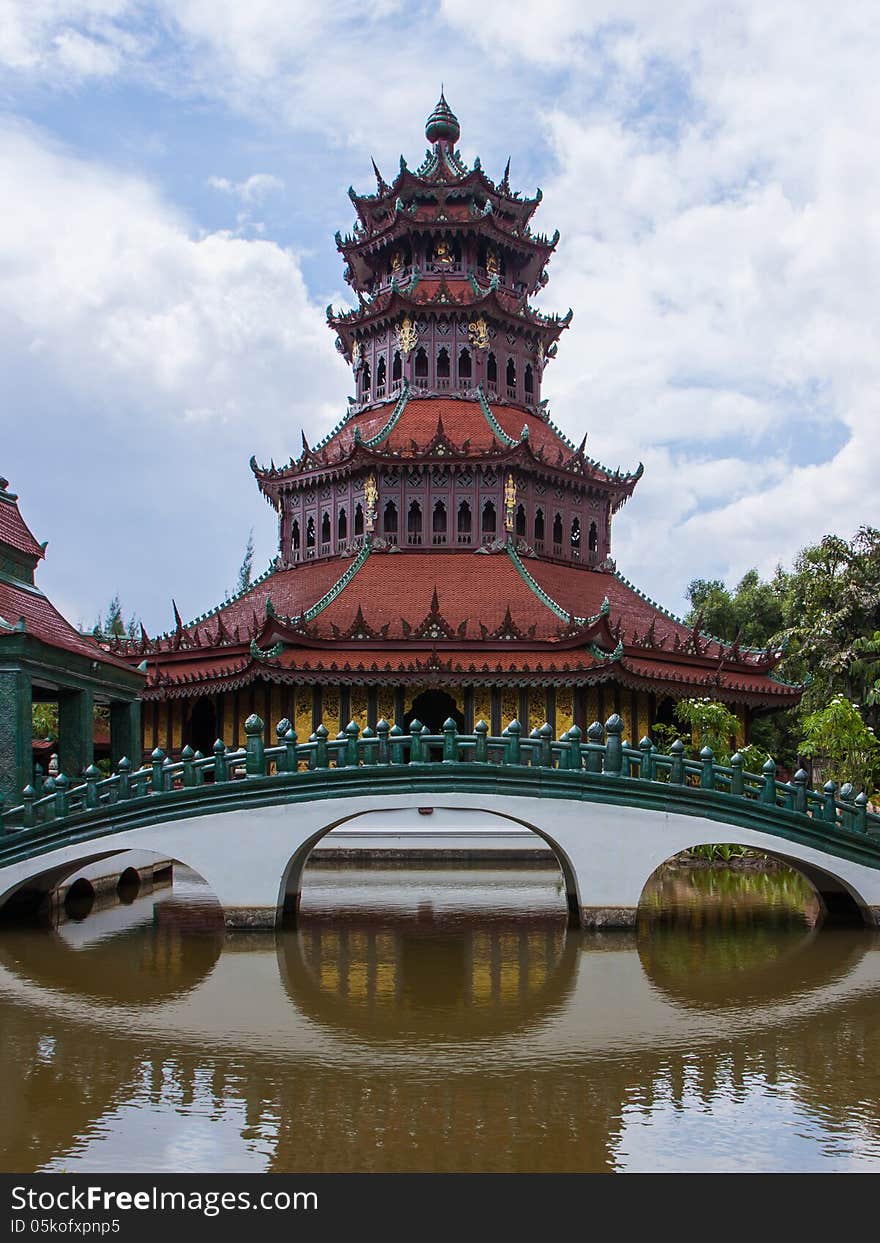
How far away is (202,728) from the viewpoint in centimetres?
3488

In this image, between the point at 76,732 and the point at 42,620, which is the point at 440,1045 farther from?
the point at 42,620

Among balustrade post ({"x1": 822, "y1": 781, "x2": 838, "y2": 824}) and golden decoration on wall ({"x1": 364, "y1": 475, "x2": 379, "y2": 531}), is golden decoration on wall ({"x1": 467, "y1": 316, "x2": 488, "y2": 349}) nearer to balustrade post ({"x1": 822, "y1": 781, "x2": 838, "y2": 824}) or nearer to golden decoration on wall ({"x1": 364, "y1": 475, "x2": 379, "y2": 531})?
golden decoration on wall ({"x1": 364, "y1": 475, "x2": 379, "y2": 531})

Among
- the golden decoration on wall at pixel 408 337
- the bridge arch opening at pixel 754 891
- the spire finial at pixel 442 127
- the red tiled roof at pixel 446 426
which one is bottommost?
the bridge arch opening at pixel 754 891

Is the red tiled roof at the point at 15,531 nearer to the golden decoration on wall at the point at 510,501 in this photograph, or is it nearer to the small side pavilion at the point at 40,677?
the small side pavilion at the point at 40,677

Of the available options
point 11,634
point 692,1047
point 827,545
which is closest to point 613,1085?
point 692,1047

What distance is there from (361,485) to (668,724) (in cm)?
1153

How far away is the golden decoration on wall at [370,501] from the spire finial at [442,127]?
15.1 metres

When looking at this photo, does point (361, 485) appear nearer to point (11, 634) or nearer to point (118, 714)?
point (118, 714)

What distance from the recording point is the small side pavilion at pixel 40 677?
19344 millimetres

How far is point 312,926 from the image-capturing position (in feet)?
65.7

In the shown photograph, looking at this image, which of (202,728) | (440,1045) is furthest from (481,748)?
(202,728)

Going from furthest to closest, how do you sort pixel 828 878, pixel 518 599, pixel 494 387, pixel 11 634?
pixel 494 387
pixel 518 599
pixel 828 878
pixel 11 634

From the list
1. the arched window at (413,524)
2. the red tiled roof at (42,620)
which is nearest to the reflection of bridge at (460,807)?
the red tiled roof at (42,620)

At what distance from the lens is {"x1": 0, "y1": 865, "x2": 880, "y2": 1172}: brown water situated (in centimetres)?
952
